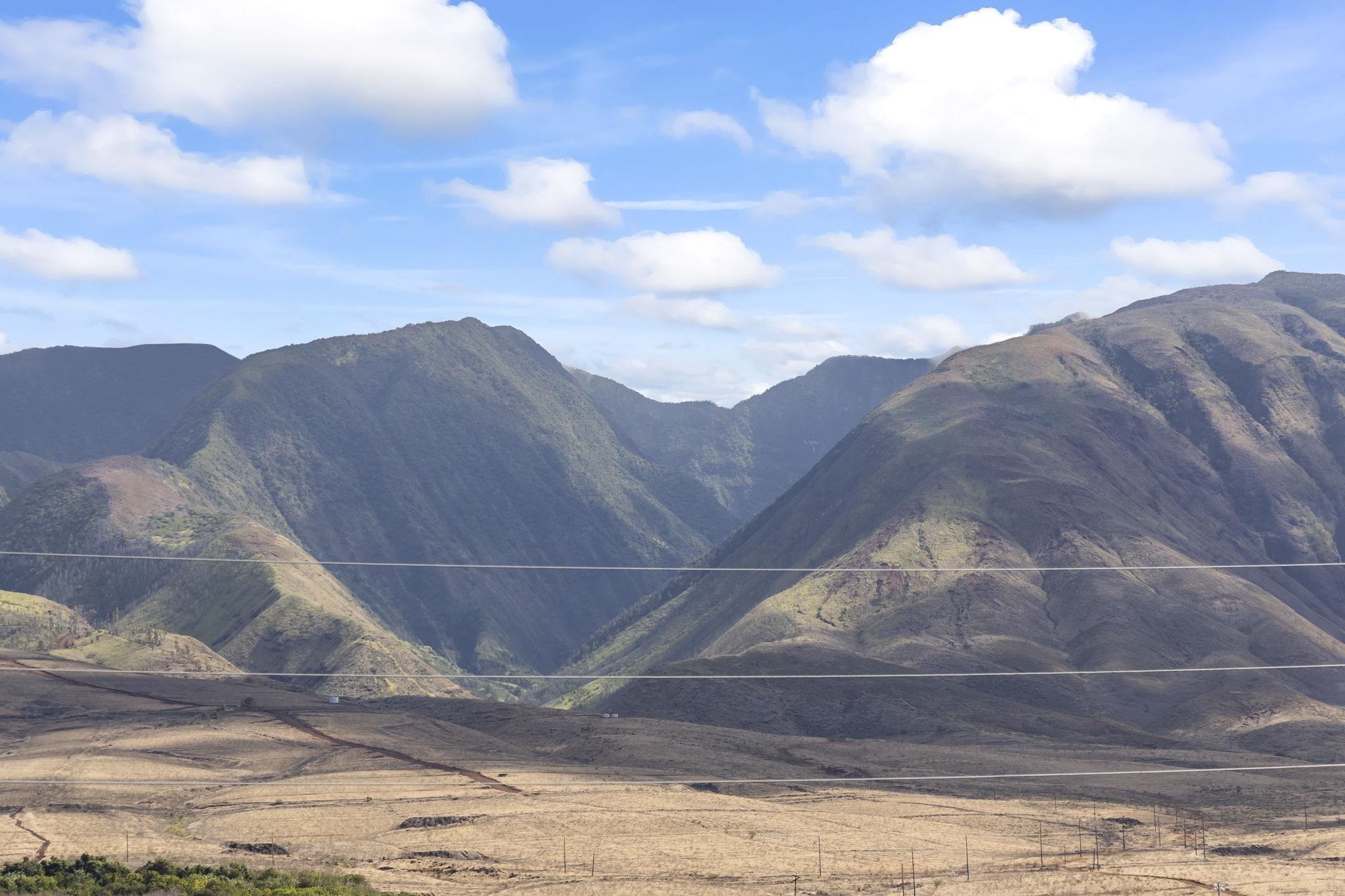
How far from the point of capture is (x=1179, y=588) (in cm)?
16450

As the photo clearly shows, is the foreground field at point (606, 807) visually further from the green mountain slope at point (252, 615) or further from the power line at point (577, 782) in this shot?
the green mountain slope at point (252, 615)

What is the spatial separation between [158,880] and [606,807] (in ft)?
100.0

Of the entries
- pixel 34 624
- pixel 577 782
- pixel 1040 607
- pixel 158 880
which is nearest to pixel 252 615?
pixel 34 624

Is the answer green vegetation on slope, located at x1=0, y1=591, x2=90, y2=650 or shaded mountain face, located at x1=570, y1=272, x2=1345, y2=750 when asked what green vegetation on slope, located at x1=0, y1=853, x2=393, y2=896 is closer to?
shaded mountain face, located at x1=570, y1=272, x2=1345, y2=750

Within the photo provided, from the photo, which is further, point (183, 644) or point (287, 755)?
point (183, 644)

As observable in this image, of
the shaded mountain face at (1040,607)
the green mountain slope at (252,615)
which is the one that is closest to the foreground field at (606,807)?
the shaded mountain face at (1040,607)

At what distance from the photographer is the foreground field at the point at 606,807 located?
65938 mm

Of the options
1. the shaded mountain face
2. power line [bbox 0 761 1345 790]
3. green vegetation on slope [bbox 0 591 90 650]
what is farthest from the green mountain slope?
power line [bbox 0 761 1345 790]

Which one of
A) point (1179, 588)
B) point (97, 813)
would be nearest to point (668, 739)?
point (97, 813)

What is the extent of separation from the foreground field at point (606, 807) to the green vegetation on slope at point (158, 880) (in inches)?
201

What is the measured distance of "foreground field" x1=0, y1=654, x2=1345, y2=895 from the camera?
216 feet

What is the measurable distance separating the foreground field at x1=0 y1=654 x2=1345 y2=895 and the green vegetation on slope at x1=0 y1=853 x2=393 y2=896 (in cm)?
510

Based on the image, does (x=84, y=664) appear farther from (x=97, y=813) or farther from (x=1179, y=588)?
(x=1179, y=588)

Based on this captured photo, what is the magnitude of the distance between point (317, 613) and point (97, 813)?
312 ft
